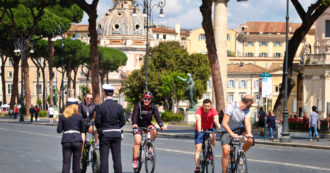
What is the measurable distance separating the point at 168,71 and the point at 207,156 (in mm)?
80824

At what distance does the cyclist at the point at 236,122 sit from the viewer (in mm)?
13617

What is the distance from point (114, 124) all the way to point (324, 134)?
81.1 ft

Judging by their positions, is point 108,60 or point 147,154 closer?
point 147,154

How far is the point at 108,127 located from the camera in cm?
1400

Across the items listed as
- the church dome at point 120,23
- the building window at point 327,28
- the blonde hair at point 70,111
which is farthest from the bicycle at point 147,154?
the church dome at point 120,23

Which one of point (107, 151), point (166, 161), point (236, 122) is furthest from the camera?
point (166, 161)

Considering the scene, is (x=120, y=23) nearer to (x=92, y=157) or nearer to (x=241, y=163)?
(x=92, y=157)

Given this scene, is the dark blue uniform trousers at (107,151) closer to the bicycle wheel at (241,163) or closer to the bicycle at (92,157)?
the bicycle at (92,157)

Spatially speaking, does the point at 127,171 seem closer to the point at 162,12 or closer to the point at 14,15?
the point at 162,12

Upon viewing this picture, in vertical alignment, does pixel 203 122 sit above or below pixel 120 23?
below

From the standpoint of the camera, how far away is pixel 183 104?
466 feet

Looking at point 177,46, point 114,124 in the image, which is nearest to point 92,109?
point 114,124

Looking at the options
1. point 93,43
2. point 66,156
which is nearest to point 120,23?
point 93,43

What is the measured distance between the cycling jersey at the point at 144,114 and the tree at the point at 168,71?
7667 centimetres
